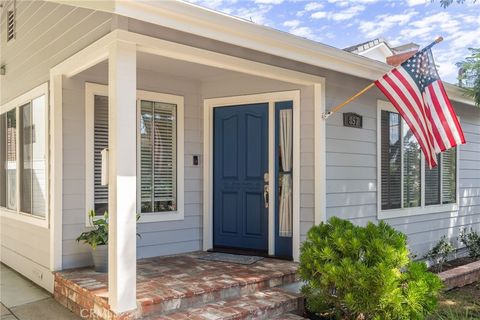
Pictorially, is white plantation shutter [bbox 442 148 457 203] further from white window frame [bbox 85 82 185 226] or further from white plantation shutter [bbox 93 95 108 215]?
white plantation shutter [bbox 93 95 108 215]

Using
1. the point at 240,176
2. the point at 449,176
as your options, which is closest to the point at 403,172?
the point at 449,176

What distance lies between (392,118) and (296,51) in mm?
2311

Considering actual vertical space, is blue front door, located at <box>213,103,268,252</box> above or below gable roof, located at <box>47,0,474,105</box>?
below

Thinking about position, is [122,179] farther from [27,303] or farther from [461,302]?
[461,302]

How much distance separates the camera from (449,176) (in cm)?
692

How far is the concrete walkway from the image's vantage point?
3.77 m

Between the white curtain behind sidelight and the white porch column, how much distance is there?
7.32ft

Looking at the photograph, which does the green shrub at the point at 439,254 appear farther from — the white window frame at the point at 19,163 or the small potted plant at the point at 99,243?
the white window frame at the point at 19,163

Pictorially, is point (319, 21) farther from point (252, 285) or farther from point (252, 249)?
point (252, 285)

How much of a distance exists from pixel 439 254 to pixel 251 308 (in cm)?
391

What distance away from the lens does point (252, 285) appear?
3.98 m

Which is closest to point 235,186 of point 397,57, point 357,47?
point 397,57

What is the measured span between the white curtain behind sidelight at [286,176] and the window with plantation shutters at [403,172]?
4.60 ft

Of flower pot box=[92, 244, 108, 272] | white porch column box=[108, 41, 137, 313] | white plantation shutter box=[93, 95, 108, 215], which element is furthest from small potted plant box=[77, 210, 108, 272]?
white porch column box=[108, 41, 137, 313]
